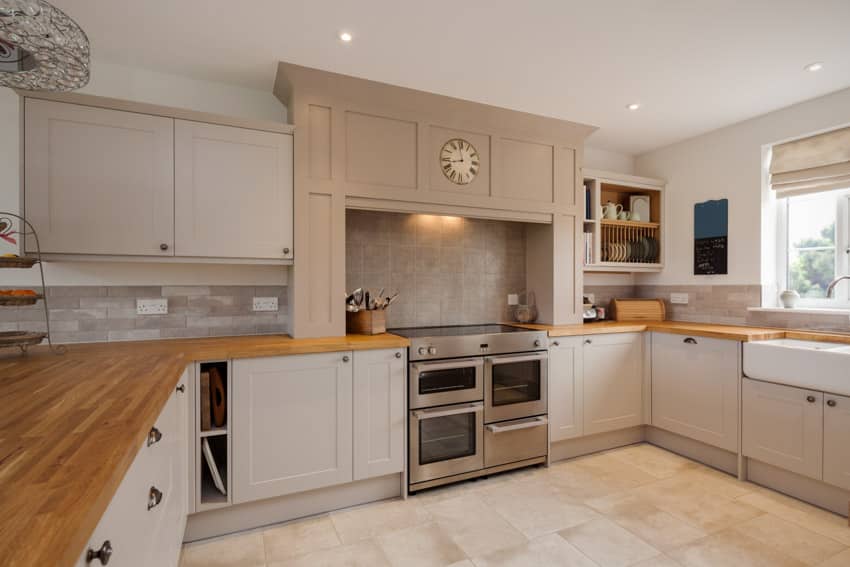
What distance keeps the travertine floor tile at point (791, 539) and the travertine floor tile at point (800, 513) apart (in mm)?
60

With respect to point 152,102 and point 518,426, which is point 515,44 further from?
point 518,426

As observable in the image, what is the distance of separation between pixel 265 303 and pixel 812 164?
3772 millimetres

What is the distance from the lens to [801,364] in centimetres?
238

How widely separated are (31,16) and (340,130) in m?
1.56

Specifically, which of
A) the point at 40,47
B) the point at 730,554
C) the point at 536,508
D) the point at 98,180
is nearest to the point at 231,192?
the point at 98,180

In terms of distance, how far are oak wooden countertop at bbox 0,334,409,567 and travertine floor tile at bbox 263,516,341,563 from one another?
916 millimetres

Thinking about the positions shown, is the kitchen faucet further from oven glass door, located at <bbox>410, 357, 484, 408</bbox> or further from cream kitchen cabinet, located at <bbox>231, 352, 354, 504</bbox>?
cream kitchen cabinet, located at <bbox>231, 352, 354, 504</bbox>

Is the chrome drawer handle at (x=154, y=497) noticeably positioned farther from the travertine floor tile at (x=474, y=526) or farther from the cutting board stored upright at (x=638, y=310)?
the cutting board stored upright at (x=638, y=310)

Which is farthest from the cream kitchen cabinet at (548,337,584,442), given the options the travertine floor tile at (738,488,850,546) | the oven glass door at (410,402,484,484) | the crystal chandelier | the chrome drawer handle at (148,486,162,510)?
the crystal chandelier

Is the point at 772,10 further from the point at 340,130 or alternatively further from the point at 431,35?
the point at 340,130

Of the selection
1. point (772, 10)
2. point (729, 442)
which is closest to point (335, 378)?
point (729, 442)

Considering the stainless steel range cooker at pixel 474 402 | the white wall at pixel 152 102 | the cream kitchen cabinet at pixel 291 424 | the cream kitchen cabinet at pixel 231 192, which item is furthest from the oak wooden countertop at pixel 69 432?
the stainless steel range cooker at pixel 474 402

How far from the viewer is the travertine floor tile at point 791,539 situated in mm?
1956

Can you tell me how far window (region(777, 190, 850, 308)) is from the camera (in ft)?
9.47
